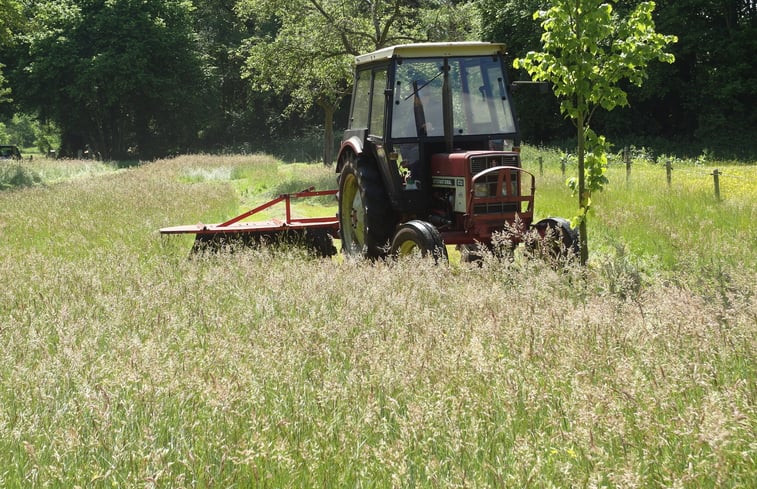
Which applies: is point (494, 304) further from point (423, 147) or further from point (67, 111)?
point (67, 111)

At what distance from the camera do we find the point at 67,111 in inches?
1839

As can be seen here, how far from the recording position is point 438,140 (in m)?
8.11

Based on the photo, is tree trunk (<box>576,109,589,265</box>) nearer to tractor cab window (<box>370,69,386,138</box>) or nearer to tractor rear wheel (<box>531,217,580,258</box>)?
tractor rear wheel (<box>531,217,580,258</box>)

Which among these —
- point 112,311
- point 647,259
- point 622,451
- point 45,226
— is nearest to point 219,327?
point 112,311

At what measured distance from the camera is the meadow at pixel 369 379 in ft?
9.25

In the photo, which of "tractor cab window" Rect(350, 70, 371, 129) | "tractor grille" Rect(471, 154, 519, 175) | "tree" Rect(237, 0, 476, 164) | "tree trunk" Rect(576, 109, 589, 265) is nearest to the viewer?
"tractor grille" Rect(471, 154, 519, 175)

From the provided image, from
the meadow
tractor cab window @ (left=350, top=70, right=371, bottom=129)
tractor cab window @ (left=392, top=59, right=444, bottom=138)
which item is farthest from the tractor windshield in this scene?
the meadow

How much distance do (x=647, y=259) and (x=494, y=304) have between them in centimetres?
455

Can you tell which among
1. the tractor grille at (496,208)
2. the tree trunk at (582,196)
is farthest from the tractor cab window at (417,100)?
the tree trunk at (582,196)

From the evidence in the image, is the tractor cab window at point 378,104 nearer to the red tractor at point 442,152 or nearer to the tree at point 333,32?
the red tractor at point 442,152

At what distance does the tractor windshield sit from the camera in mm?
8062

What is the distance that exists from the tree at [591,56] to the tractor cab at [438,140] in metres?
0.60

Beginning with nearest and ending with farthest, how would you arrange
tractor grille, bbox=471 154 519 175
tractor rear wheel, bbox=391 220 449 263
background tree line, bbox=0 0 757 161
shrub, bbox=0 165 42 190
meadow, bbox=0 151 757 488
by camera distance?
meadow, bbox=0 151 757 488 < tractor rear wheel, bbox=391 220 449 263 < tractor grille, bbox=471 154 519 175 < background tree line, bbox=0 0 757 161 < shrub, bbox=0 165 42 190

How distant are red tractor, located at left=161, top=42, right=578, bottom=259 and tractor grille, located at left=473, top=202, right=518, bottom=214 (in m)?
0.01
